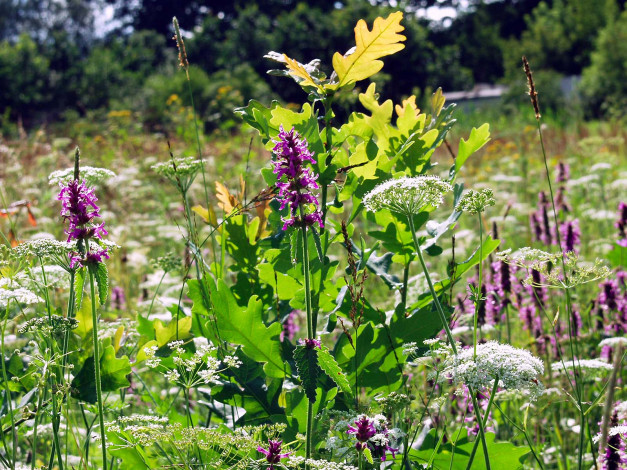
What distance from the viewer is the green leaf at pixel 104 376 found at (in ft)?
5.25

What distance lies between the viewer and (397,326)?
64.9 inches

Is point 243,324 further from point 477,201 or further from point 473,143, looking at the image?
point 473,143

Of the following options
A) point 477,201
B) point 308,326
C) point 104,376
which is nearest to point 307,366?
point 308,326

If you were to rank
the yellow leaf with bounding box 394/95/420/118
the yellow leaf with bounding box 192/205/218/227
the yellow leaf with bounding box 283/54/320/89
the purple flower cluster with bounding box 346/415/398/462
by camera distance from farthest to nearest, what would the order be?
the yellow leaf with bounding box 192/205/218/227, the yellow leaf with bounding box 394/95/420/118, the yellow leaf with bounding box 283/54/320/89, the purple flower cluster with bounding box 346/415/398/462

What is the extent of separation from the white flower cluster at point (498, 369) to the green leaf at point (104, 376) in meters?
0.78

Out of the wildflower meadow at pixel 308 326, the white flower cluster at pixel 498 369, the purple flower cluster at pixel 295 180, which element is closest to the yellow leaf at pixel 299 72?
the wildflower meadow at pixel 308 326

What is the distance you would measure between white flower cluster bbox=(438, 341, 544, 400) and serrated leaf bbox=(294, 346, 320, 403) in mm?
242

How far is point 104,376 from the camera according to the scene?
1.61m

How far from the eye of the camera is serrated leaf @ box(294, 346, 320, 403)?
1.22 meters

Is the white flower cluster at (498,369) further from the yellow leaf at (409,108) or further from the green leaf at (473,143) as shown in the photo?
the yellow leaf at (409,108)


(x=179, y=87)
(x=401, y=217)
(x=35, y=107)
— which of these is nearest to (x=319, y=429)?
(x=401, y=217)

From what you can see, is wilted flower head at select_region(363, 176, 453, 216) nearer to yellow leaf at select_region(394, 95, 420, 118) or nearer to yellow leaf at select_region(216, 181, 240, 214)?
yellow leaf at select_region(394, 95, 420, 118)

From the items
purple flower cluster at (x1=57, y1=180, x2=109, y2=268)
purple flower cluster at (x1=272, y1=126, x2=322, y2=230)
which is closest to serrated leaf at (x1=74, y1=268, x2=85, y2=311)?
purple flower cluster at (x1=57, y1=180, x2=109, y2=268)

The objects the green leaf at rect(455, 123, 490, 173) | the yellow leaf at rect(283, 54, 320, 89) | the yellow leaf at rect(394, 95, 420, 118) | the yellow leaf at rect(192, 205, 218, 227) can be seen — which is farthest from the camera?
the yellow leaf at rect(192, 205, 218, 227)
